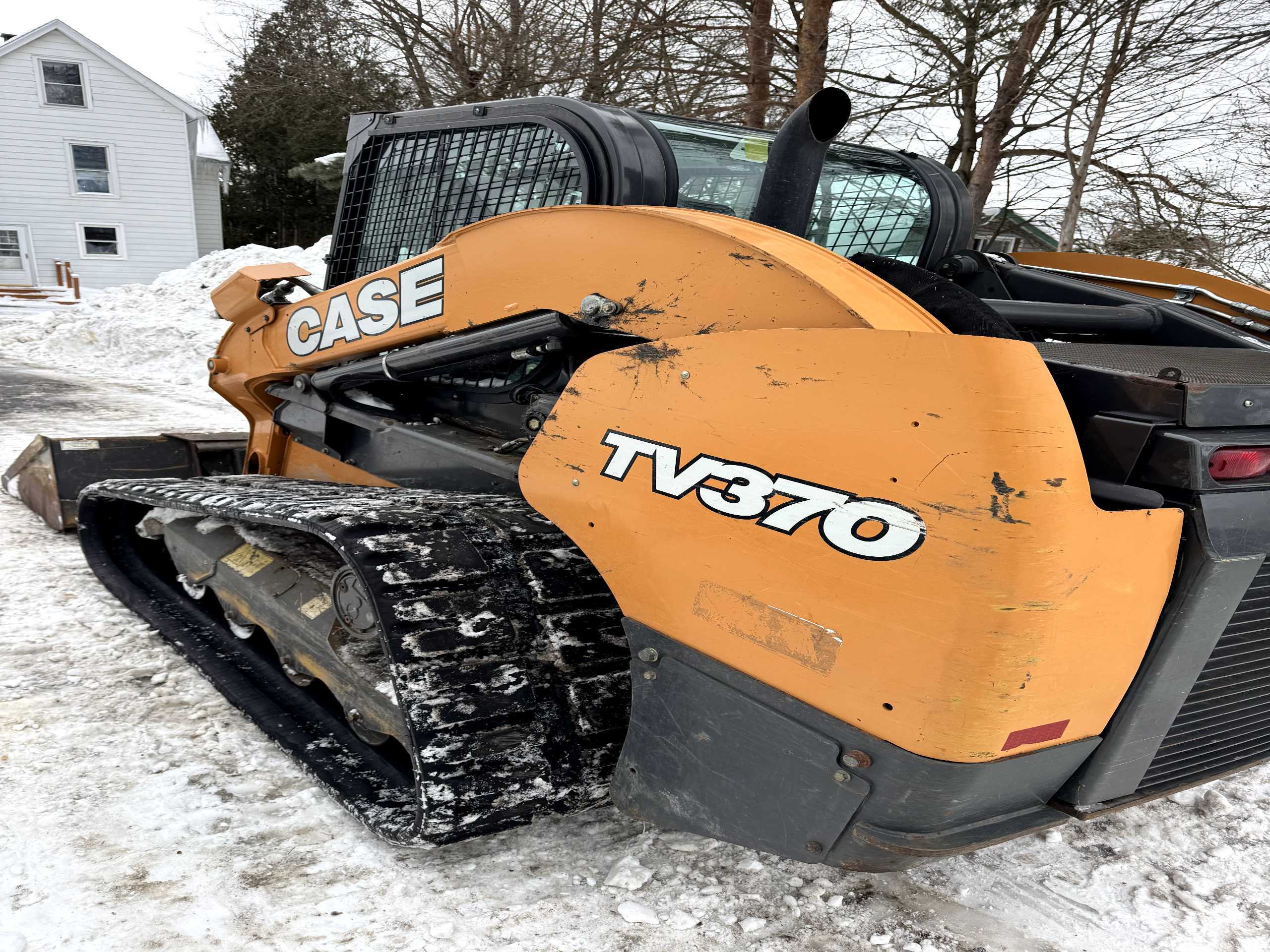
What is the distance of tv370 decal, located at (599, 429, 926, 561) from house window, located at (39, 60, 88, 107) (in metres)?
23.7

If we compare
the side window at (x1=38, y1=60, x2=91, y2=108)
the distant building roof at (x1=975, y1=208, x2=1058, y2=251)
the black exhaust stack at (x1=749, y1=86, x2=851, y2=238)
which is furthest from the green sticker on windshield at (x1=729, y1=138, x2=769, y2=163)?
the side window at (x1=38, y1=60, x2=91, y2=108)

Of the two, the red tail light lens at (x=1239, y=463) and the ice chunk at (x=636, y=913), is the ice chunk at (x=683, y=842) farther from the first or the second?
the red tail light lens at (x=1239, y=463)

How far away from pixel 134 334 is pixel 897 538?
11.9 meters

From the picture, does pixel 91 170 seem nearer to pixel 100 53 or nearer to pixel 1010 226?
pixel 100 53

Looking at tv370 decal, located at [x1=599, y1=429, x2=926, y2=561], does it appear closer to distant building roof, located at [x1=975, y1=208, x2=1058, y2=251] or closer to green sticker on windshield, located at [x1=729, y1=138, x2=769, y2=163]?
green sticker on windshield, located at [x1=729, y1=138, x2=769, y2=163]

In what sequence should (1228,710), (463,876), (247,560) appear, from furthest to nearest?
(247,560), (463,876), (1228,710)

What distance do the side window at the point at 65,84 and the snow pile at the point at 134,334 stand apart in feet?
30.2

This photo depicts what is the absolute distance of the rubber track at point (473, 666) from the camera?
2061 mm

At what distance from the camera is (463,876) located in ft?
7.15

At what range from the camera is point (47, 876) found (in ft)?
6.82

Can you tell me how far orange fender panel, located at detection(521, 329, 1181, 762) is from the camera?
4.87 feet

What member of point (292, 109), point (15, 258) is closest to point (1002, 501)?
point (292, 109)

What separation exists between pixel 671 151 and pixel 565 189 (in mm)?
347

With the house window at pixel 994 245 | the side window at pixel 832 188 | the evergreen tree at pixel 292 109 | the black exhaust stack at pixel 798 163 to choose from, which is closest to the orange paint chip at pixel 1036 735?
the black exhaust stack at pixel 798 163
